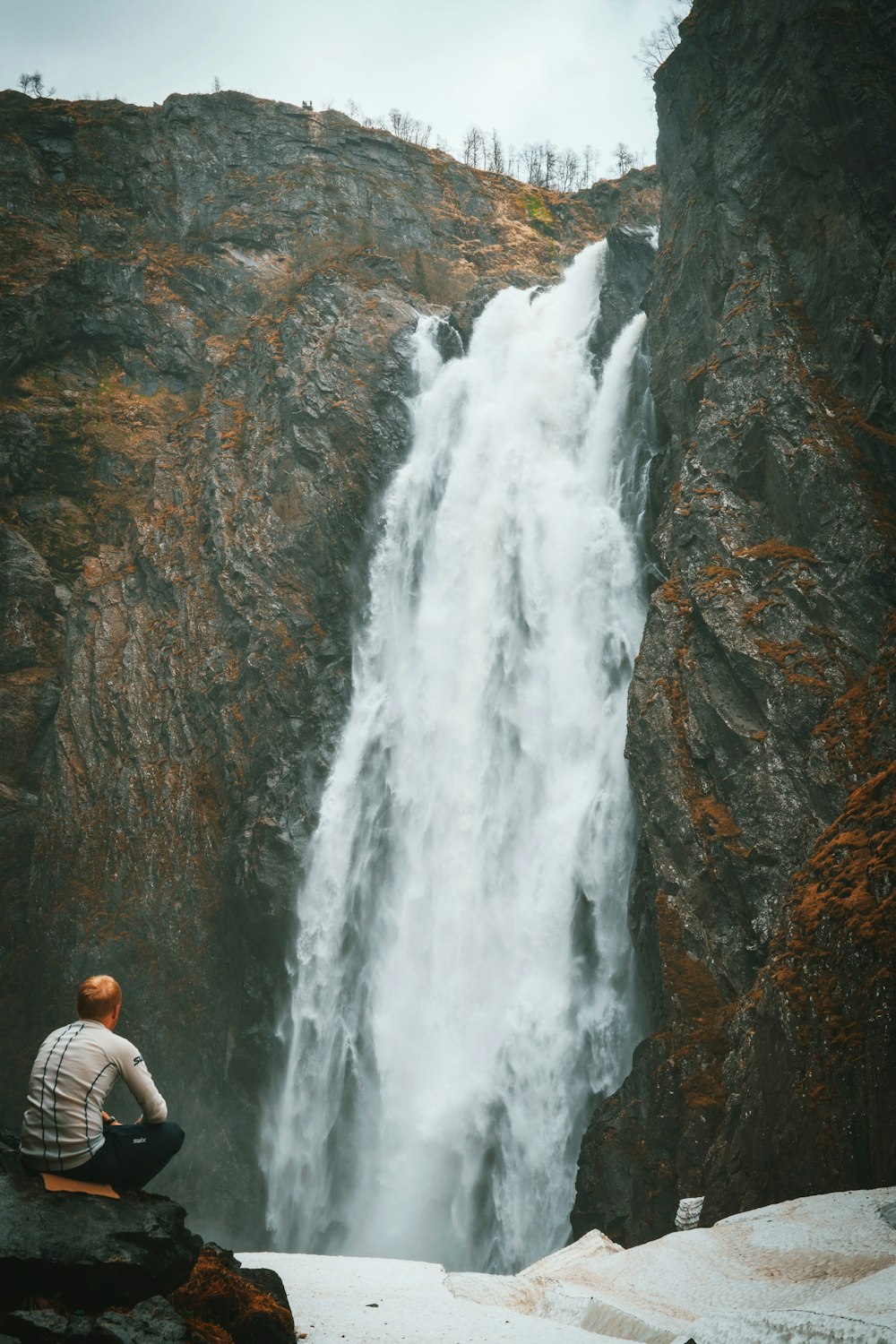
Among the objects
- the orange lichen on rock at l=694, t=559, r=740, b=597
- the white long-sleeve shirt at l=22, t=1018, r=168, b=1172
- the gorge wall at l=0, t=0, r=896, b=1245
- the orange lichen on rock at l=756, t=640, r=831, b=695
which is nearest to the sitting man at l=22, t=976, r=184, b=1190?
the white long-sleeve shirt at l=22, t=1018, r=168, b=1172

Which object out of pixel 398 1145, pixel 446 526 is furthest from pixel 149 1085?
pixel 446 526

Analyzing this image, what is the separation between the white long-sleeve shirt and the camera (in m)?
4.32

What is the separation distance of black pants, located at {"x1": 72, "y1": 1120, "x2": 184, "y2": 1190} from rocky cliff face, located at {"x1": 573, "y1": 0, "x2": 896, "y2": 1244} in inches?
243

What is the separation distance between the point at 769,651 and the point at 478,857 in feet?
27.5

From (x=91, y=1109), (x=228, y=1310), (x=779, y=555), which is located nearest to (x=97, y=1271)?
(x=91, y=1109)

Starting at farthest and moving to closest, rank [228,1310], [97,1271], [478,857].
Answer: [478,857] < [228,1310] < [97,1271]

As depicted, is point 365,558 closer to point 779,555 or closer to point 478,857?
point 478,857

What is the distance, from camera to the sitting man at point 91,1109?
433cm

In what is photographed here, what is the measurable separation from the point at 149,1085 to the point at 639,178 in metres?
42.6

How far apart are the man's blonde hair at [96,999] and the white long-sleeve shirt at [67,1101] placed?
0.12 m

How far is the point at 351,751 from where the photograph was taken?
23359mm

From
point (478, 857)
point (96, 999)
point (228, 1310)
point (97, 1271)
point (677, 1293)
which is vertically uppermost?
point (96, 999)

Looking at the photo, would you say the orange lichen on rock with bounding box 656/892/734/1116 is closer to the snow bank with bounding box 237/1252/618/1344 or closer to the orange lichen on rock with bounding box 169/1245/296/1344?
the snow bank with bounding box 237/1252/618/1344

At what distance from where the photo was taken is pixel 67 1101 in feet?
14.2
